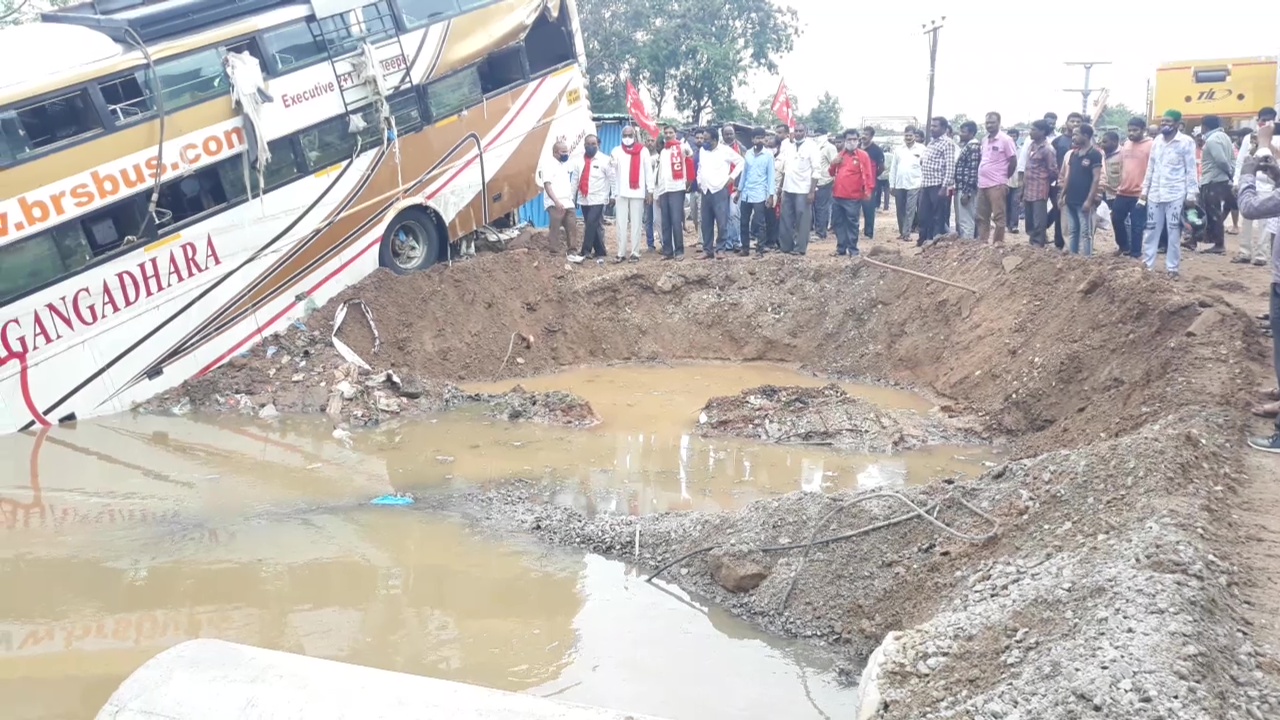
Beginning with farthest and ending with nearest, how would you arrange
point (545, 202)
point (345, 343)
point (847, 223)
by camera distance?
1. point (545, 202)
2. point (847, 223)
3. point (345, 343)

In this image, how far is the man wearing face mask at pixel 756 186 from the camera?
13203 mm

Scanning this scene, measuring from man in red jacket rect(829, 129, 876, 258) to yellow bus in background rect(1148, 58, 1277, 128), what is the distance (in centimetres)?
771

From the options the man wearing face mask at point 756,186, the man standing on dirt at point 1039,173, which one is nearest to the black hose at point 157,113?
the man wearing face mask at point 756,186

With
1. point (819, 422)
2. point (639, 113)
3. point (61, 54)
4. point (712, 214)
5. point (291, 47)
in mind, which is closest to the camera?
point (819, 422)

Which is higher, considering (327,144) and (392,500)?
(327,144)

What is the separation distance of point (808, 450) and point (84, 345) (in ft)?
21.4

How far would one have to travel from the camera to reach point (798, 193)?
1316 cm

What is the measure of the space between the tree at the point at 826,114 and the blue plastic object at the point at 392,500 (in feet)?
84.9

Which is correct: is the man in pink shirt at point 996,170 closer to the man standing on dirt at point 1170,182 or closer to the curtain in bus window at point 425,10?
the man standing on dirt at point 1170,182

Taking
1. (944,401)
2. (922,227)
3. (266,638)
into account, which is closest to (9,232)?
(266,638)

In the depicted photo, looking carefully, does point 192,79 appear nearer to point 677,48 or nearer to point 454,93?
point 454,93

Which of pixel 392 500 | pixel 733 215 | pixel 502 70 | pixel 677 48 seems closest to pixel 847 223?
pixel 733 215

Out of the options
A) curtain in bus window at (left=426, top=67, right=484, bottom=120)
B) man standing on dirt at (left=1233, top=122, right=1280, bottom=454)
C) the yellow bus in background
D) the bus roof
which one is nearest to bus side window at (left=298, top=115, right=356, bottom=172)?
curtain in bus window at (left=426, top=67, right=484, bottom=120)

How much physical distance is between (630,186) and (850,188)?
112 inches
